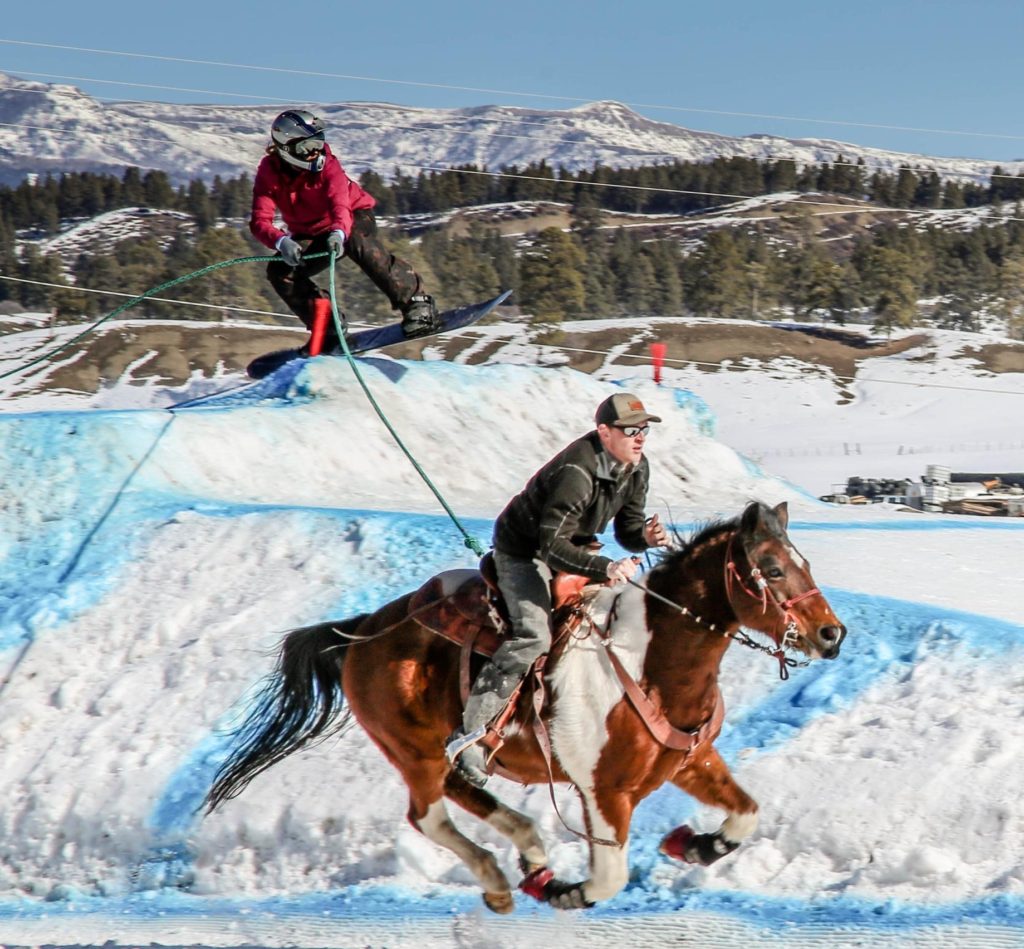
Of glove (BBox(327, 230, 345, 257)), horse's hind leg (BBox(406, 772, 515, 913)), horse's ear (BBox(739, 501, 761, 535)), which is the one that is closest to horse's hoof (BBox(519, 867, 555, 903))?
horse's hind leg (BBox(406, 772, 515, 913))

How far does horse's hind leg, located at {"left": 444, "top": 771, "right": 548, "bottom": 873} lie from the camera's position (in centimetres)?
675

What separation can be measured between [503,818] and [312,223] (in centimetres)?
660

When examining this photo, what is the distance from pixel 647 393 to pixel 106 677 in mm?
7569

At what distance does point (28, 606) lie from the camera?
980cm

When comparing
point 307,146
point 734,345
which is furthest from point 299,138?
point 734,345

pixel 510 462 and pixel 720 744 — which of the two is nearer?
pixel 720 744

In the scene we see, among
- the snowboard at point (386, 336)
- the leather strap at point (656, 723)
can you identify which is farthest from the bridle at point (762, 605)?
the snowboard at point (386, 336)

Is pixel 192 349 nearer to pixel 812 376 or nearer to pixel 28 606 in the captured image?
pixel 812 376

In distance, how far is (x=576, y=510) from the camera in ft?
19.3

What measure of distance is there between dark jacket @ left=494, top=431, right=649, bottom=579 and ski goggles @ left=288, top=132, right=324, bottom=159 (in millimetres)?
5716

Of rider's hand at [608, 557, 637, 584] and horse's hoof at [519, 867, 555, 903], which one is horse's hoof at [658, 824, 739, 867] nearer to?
horse's hoof at [519, 867, 555, 903]

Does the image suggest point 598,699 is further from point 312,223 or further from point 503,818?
point 312,223

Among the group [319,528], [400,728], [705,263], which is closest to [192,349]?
[705,263]

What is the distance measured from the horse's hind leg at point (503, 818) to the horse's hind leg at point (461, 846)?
0.34 ft
